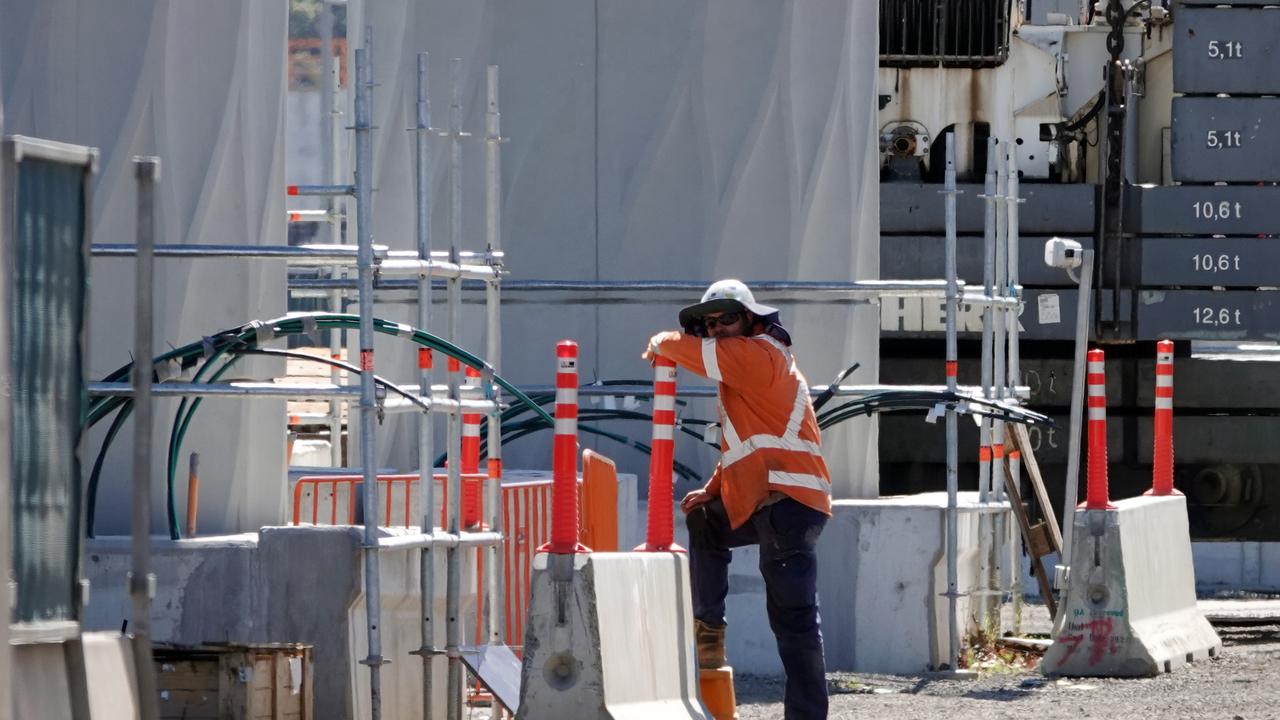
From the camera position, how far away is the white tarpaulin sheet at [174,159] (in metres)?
9.99

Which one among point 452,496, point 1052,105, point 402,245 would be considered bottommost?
point 452,496

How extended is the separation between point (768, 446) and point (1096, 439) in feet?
14.6

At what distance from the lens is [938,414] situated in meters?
13.0

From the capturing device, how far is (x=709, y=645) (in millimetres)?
9422

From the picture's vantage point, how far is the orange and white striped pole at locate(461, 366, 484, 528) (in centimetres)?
1028

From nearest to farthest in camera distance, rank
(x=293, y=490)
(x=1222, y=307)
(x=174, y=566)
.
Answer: (x=174, y=566), (x=293, y=490), (x=1222, y=307)

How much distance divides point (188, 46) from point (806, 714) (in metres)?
3.84

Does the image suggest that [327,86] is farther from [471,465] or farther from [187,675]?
[187,675]

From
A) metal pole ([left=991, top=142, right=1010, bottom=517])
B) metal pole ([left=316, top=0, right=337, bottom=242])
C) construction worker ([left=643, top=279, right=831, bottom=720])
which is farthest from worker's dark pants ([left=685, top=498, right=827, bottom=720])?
metal pole ([left=316, top=0, right=337, bottom=242])

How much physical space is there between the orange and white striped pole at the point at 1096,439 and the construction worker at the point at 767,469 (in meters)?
4.10

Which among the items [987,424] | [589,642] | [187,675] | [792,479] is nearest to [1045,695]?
[987,424]

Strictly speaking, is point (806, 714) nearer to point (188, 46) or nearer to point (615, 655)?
point (615, 655)

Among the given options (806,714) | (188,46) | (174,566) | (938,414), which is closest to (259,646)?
(174,566)

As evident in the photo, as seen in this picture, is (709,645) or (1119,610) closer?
(709,645)
